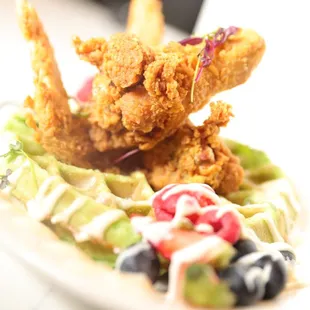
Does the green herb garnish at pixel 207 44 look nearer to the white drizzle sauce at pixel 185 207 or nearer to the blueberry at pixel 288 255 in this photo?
the white drizzle sauce at pixel 185 207

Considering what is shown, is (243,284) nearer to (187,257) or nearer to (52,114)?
(187,257)

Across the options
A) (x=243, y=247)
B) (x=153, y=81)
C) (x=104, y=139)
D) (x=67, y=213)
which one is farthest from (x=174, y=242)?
(x=104, y=139)

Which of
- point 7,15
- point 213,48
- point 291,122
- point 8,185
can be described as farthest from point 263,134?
point 7,15

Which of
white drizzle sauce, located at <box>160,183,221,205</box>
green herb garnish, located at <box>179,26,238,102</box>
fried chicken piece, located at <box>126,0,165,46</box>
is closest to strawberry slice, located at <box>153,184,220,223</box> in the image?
white drizzle sauce, located at <box>160,183,221,205</box>

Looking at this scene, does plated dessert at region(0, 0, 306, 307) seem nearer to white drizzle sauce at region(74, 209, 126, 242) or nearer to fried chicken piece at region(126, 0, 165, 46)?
white drizzle sauce at region(74, 209, 126, 242)

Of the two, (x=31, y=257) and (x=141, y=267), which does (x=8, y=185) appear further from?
(x=141, y=267)
